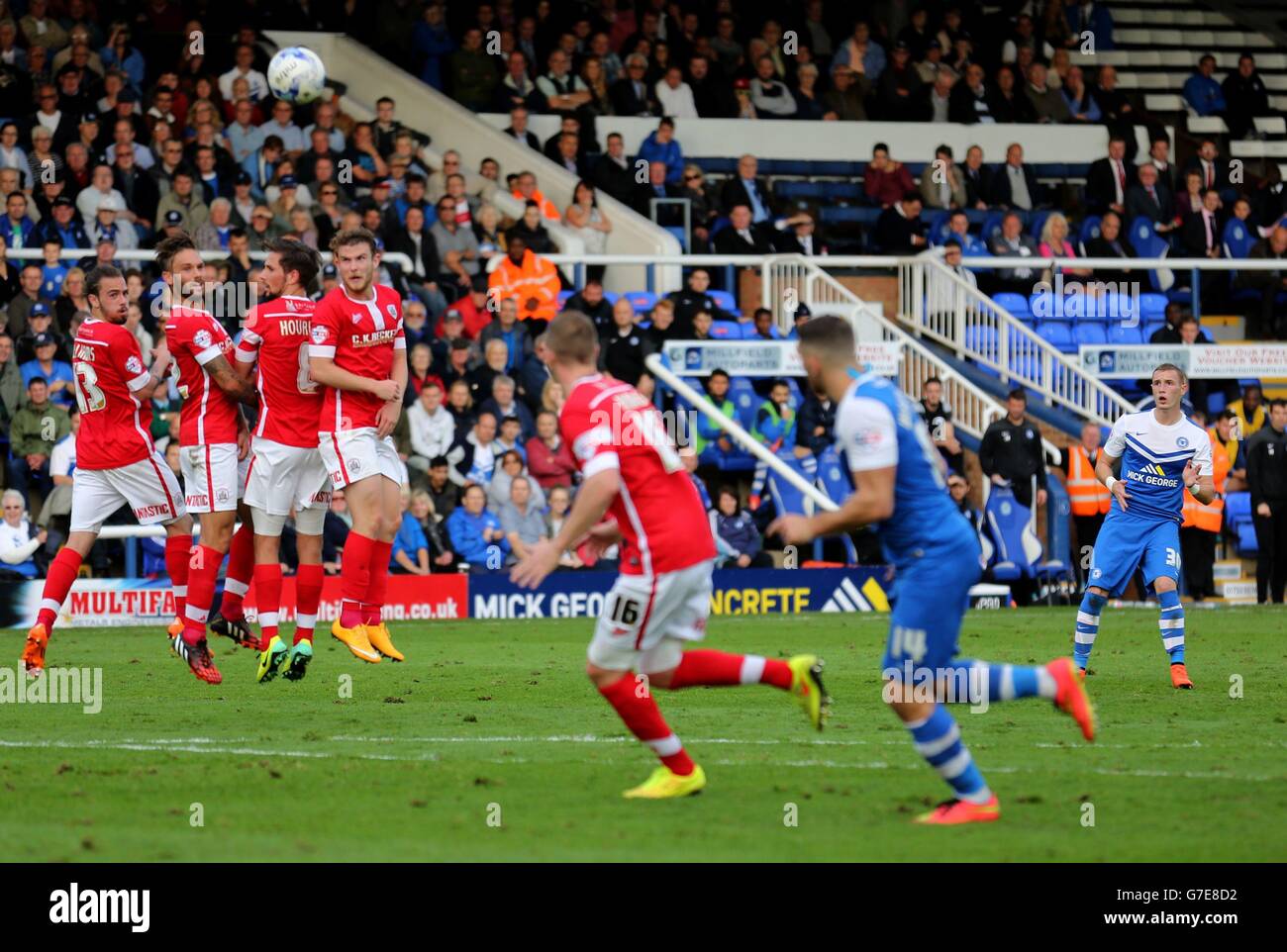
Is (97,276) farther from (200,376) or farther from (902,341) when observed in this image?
(902,341)

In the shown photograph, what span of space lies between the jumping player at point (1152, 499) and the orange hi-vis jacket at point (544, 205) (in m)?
12.4

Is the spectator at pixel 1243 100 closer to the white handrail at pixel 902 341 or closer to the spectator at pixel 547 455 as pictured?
the white handrail at pixel 902 341

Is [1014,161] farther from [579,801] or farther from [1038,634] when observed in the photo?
[579,801]

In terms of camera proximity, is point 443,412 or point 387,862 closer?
point 387,862

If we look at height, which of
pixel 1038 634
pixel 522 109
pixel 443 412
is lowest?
pixel 1038 634

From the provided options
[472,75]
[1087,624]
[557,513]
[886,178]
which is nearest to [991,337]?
[886,178]

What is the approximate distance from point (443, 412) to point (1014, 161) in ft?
35.6

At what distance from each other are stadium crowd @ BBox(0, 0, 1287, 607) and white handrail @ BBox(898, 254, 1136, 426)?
609mm

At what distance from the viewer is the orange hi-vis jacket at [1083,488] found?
76.5ft

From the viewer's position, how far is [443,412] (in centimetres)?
2111

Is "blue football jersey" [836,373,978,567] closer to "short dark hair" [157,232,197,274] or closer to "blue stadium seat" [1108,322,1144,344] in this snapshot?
"short dark hair" [157,232,197,274]
